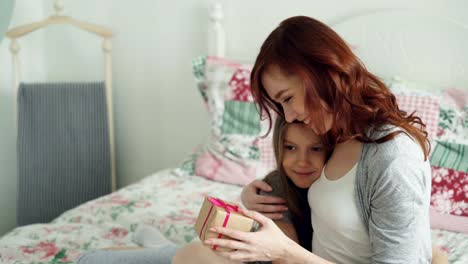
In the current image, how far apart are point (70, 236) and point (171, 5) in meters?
1.27

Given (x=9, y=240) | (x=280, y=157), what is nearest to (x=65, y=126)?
(x=9, y=240)

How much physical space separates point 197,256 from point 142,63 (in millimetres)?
1639

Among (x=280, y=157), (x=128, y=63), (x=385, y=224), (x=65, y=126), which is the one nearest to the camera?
(x=385, y=224)

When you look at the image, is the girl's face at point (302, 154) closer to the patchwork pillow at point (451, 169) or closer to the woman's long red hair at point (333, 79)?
the woman's long red hair at point (333, 79)

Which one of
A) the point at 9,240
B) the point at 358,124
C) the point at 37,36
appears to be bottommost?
the point at 9,240

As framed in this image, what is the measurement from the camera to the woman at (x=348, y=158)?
105 cm

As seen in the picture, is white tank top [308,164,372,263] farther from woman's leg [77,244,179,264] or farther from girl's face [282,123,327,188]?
woman's leg [77,244,179,264]

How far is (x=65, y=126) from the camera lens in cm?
253

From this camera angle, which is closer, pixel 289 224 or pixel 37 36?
pixel 289 224

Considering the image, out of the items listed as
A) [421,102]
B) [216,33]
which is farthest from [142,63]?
[421,102]

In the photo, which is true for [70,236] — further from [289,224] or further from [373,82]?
[373,82]

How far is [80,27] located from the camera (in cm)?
254

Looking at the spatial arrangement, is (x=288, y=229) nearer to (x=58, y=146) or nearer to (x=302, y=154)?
(x=302, y=154)

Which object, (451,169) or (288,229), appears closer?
(288,229)
